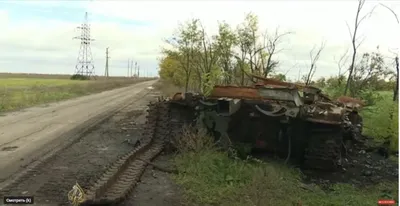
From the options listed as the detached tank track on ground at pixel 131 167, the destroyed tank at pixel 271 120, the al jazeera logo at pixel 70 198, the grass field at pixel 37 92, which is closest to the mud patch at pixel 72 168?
the al jazeera logo at pixel 70 198

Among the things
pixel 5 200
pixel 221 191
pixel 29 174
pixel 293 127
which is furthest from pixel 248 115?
pixel 5 200

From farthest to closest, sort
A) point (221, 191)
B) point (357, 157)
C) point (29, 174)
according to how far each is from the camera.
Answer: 1. point (357, 157)
2. point (29, 174)
3. point (221, 191)

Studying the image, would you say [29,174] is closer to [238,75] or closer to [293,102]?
[293,102]

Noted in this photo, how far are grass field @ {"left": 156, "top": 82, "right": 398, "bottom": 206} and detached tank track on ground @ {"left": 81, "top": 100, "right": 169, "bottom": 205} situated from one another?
0.71m

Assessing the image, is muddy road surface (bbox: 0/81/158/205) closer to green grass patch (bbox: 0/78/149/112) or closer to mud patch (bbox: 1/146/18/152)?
mud patch (bbox: 1/146/18/152)

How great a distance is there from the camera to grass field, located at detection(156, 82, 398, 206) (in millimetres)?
6918

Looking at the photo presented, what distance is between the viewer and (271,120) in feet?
33.3

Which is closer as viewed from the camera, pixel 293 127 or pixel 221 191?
pixel 221 191

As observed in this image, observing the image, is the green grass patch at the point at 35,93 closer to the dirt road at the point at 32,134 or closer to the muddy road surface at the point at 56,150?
the dirt road at the point at 32,134

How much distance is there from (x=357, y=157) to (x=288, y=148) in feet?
10.5

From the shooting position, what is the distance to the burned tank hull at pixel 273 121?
9695 millimetres

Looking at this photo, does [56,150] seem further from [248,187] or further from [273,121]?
[248,187]

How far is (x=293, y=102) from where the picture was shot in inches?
412

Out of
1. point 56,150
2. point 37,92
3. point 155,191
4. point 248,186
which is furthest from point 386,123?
point 37,92
